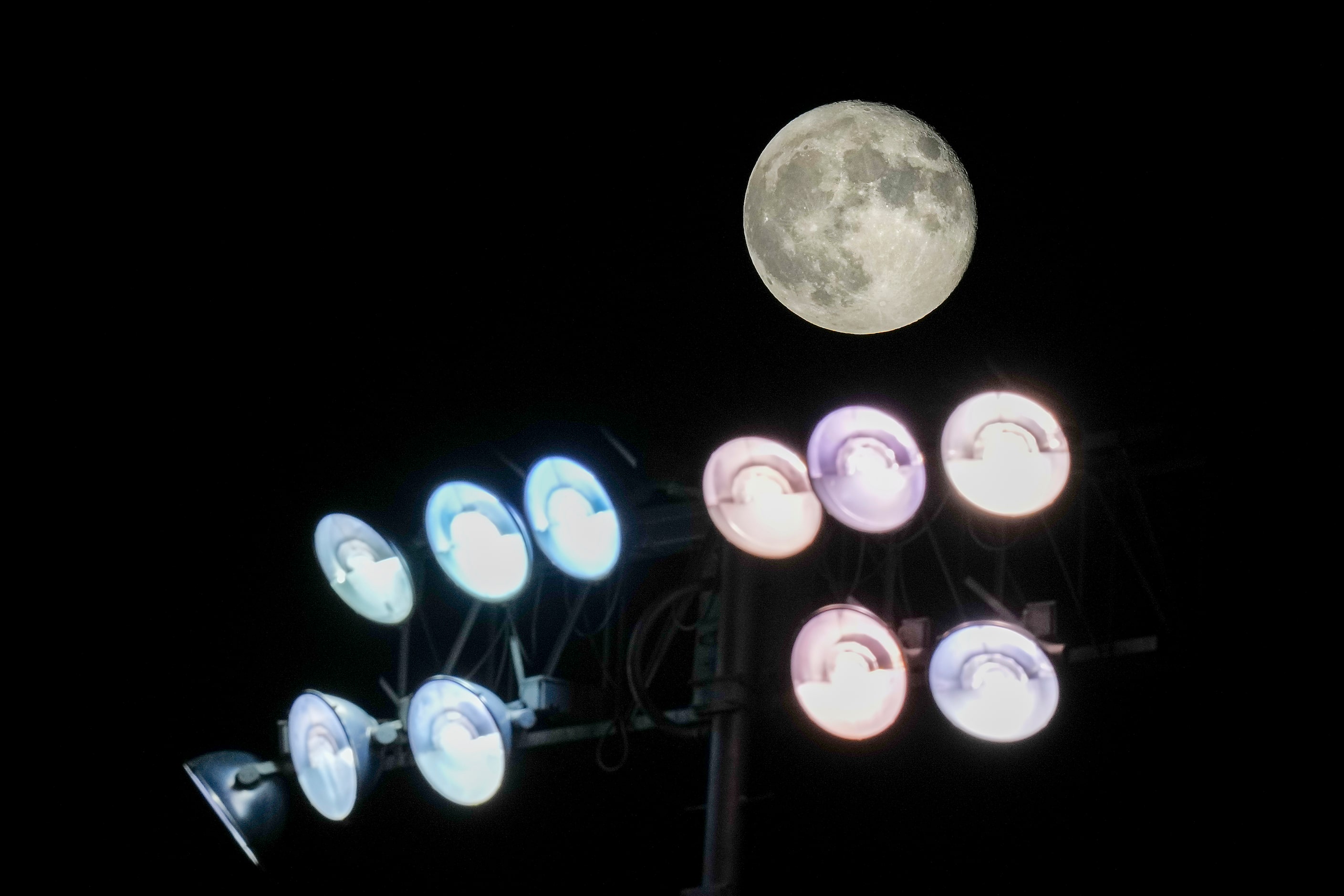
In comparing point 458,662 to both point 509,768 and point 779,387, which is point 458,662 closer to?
point 509,768

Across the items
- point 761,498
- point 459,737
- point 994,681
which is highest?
point 761,498

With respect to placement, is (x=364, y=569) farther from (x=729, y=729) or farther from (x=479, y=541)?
(x=729, y=729)

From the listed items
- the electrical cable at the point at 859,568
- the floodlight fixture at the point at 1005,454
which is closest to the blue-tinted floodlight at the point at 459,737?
the electrical cable at the point at 859,568

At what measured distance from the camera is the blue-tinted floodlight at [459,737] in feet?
12.7

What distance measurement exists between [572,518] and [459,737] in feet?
2.03

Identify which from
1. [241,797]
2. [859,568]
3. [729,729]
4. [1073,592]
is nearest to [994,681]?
[1073,592]

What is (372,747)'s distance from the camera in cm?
412

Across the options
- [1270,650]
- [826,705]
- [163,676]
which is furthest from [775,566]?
[163,676]

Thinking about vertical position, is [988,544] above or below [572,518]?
below

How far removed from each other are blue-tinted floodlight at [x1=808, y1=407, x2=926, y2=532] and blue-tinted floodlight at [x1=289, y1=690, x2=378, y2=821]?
1385 mm

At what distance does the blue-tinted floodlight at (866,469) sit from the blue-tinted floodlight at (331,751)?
138cm

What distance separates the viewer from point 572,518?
3.90m

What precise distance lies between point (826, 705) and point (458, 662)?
1765 millimetres

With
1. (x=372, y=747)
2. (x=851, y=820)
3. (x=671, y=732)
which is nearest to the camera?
(x=671, y=732)
